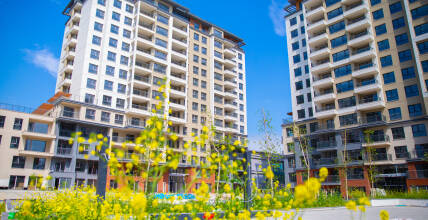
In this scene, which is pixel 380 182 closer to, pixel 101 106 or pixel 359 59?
pixel 359 59

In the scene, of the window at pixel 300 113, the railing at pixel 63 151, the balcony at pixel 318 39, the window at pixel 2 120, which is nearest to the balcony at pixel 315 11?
the balcony at pixel 318 39

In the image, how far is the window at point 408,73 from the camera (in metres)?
36.1

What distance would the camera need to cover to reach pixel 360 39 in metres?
40.2

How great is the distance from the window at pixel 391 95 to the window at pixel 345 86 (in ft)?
14.8

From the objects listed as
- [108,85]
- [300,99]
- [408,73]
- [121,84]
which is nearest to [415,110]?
[408,73]

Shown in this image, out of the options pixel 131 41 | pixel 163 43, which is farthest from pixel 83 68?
pixel 163 43

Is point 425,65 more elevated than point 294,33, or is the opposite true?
point 294,33

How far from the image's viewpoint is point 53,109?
40.4 meters

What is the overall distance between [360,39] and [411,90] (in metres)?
9.77

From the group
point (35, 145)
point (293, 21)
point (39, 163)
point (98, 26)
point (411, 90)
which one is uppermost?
point (293, 21)

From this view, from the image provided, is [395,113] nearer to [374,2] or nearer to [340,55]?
[340,55]

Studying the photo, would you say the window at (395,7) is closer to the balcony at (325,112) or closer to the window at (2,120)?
the balcony at (325,112)

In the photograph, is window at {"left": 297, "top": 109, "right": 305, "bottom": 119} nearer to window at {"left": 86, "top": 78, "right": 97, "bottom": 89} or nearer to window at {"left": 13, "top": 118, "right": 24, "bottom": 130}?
window at {"left": 86, "top": 78, "right": 97, "bottom": 89}

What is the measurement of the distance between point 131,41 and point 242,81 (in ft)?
98.7
